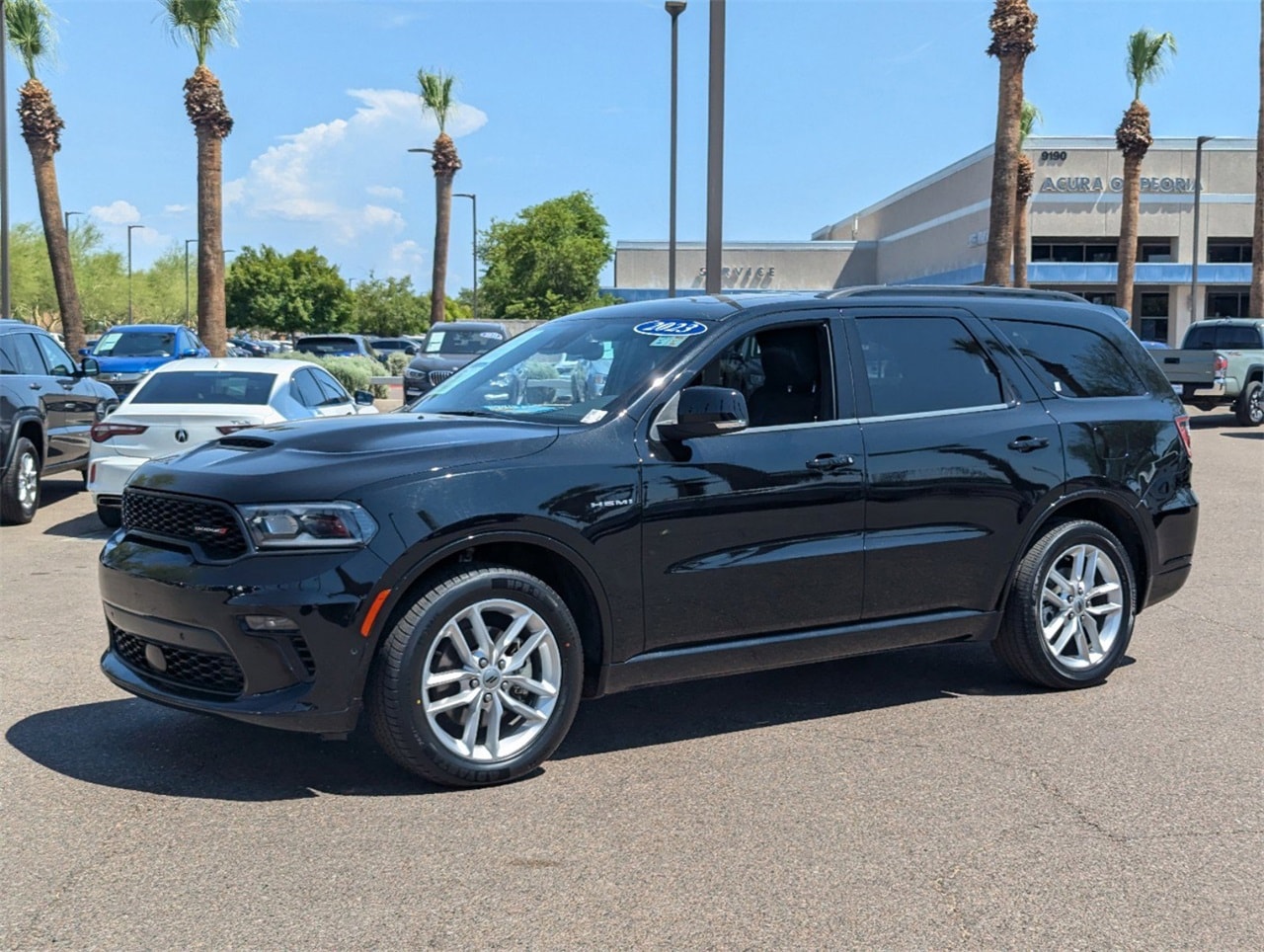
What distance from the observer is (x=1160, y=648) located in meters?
7.28

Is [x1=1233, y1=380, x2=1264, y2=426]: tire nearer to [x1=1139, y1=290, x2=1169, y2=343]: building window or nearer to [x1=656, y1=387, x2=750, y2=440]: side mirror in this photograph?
[x1=656, y1=387, x2=750, y2=440]: side mirror

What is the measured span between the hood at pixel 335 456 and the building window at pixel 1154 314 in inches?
2278

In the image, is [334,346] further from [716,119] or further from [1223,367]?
[716,119]

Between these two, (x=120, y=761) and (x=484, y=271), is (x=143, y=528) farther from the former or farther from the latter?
(x=484, y=271)

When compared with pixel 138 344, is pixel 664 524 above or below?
below

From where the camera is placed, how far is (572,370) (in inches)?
225

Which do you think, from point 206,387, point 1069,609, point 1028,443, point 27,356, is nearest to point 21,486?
point 27,356

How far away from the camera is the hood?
461 centimetres

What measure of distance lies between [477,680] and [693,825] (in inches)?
36.4

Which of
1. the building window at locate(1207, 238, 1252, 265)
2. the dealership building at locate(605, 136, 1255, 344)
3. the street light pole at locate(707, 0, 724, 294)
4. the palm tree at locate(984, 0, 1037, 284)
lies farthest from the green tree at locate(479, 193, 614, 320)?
the street light pole at locate(707, 0, 724, 294)

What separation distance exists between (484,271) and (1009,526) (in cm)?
7717

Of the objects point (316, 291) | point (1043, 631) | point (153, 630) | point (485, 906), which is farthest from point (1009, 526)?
point (316, 291)

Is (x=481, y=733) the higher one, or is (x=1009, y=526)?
(x=1009, y=526)

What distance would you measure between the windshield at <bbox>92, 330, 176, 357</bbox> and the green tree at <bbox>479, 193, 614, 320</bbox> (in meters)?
47.5
